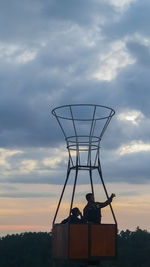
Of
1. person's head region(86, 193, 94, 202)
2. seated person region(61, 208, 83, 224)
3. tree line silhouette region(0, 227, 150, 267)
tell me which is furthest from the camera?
tree line silhouette region(0, 227, 150, 267)

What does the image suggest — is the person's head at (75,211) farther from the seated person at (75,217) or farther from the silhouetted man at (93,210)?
the silhouetted man at (93,210)

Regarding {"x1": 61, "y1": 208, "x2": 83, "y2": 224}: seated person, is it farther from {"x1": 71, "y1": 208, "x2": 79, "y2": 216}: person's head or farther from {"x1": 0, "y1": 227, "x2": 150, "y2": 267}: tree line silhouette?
{"x1": 0, "y1": 227, "x2": 150, "y2": 267}: tree line silhouette

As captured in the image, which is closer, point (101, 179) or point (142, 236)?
point (101, 179)

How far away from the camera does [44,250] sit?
50.2 m

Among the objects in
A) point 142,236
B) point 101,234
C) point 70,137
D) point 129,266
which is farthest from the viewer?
point 142,236

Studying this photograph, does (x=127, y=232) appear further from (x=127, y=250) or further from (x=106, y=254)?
(x=106, y=254)

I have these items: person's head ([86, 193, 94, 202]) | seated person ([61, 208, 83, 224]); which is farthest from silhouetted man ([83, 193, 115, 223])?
seated person ([61, 208, 83, 224])

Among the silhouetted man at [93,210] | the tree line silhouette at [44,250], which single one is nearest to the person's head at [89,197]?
the silhouetted man at [93,210]

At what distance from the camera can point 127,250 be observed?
152 ft

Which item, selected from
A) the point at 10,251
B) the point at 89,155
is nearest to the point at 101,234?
the point at 89,155

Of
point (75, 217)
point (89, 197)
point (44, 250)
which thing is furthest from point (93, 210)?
point (44, 250)

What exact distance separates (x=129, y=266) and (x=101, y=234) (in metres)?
34.0

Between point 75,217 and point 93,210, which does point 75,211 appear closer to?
point 75,217

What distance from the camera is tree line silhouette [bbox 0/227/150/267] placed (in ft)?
150
